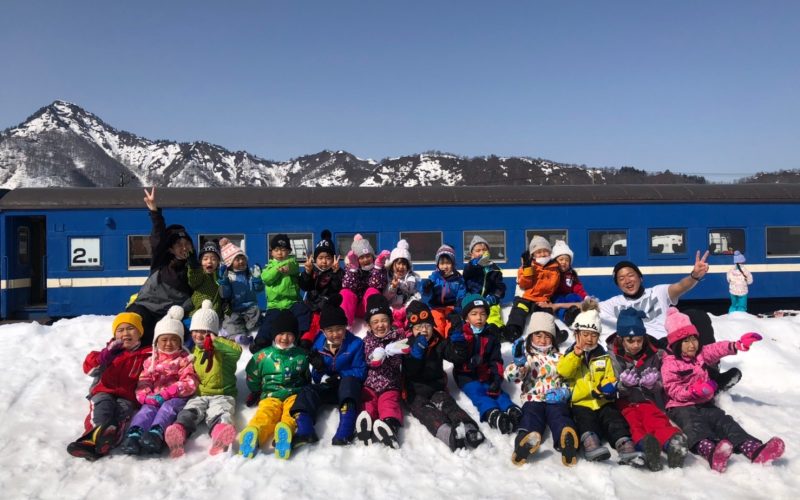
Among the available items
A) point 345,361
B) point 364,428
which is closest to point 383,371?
point 345,361

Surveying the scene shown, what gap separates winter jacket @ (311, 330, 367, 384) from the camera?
4805mm

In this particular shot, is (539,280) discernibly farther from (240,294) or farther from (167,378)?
(167,378)

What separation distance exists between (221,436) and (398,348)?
161 cm

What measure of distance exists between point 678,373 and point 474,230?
19.8ft

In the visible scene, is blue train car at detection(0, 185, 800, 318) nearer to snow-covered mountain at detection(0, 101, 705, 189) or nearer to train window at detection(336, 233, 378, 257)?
train window at detection(336, 233, 378, 257)

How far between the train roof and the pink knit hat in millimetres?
5915

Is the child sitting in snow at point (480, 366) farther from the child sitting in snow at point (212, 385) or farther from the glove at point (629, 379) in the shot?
the child sitting in snow at point (212, 385)

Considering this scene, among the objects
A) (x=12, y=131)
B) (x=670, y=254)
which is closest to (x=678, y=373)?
(x=670, y=254)

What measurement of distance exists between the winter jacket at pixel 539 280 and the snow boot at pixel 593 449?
247cm

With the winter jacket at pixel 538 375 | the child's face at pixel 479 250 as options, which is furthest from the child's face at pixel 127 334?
the child's face at pixel 479 250

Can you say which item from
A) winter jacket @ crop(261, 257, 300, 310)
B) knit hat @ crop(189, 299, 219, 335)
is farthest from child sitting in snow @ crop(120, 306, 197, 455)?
winter jacket @ crop(261, 257, 300, 310)

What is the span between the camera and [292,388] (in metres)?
4.71

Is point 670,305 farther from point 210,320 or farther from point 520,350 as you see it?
point 210,320

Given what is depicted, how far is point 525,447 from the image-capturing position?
4.00 meters
